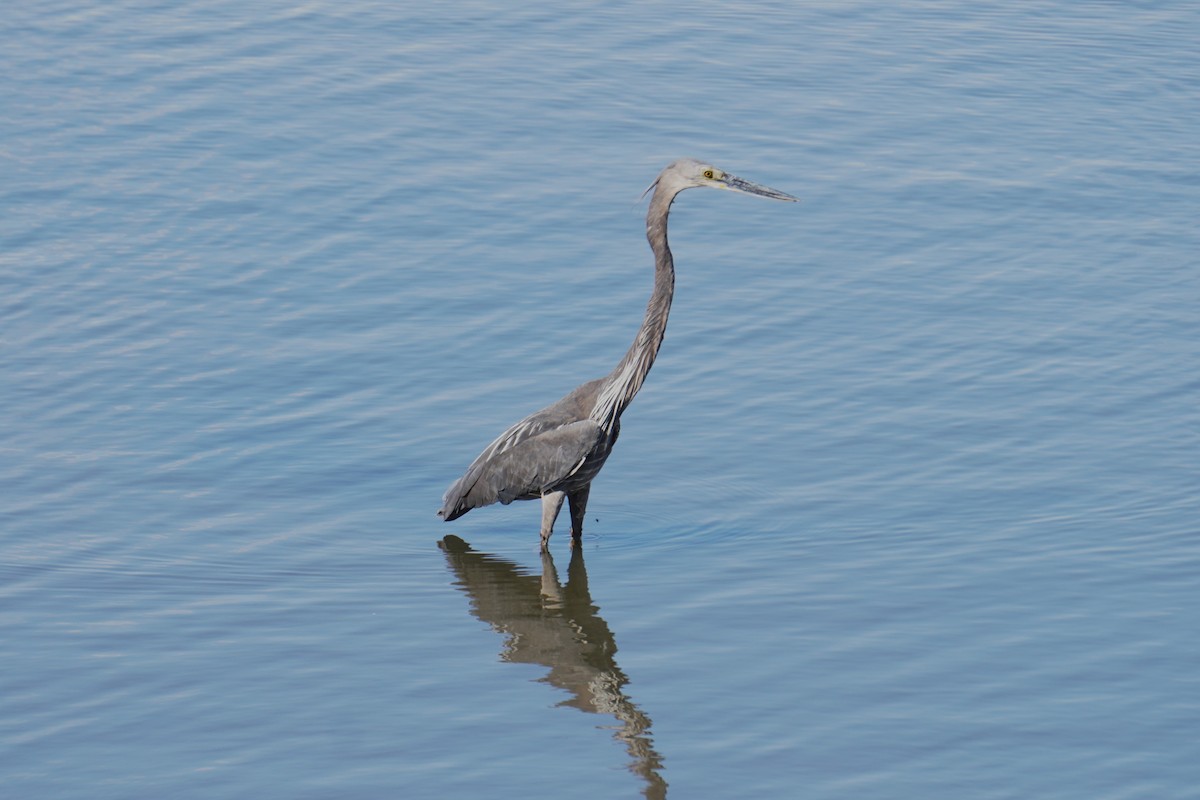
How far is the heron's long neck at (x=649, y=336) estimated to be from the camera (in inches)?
431

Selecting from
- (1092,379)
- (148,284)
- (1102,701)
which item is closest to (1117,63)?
(1092,379)

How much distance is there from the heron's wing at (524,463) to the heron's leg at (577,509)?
0.75ft

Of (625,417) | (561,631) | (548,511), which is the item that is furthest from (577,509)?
(625,417)

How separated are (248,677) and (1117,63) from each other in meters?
14.5

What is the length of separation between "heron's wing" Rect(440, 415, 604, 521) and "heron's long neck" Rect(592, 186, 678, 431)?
6.0 inches

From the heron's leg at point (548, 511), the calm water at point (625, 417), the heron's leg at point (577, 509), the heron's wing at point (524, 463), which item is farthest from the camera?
the heron's leg at point (577, 509)

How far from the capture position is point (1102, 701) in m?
8.98

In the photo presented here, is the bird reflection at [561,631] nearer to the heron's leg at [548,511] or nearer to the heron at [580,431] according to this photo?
the heron's leg at [548,511]

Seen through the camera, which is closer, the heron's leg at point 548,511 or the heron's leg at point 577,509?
the heron's leg at point 548,511

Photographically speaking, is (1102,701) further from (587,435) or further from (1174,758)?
(587,435)

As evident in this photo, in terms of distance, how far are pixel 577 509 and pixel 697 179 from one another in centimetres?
218

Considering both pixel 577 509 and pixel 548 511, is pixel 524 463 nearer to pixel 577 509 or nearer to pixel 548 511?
pixel 548 511

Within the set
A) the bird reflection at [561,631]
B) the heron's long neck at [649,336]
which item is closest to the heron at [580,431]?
the heron's long neck at [649,336]

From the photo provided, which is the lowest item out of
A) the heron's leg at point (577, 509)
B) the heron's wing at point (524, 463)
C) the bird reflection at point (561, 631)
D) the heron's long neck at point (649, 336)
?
the bird reflection at point (561, 631)
